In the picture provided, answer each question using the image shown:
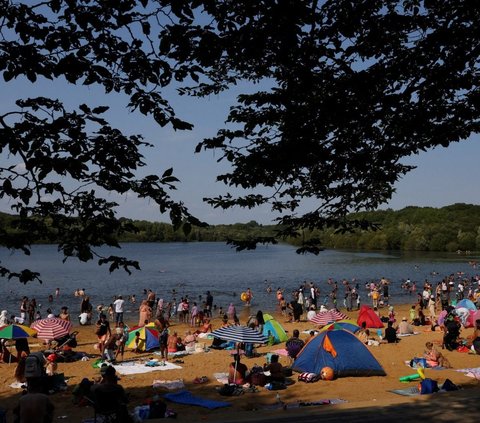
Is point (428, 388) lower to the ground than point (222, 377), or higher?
higher

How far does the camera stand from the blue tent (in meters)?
14.9

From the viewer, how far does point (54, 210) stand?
19.9 ft

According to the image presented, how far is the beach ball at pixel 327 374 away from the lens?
47.4 ft

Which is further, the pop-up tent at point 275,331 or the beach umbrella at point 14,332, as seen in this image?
the pop-up tent at point 275,331

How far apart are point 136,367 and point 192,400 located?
4.11 metres

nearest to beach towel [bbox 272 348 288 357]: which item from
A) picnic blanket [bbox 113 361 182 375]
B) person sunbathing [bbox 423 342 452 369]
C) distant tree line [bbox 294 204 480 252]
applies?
picnic blanket [bbox 113 361 182 375]

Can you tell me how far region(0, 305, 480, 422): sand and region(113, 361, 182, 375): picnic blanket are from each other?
0.80 ft

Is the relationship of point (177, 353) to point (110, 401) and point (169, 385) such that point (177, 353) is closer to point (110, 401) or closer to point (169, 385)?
point (169, 385)

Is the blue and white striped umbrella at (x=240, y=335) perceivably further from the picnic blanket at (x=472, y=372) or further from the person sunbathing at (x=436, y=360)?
the picnic blanket at (x=472, y=372)

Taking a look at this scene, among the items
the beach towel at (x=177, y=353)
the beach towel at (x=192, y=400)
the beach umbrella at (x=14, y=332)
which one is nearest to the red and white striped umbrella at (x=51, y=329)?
the beach umbrella at (x=14, y=332)

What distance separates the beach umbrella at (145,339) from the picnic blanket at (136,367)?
1684 mm

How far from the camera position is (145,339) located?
60.7ft

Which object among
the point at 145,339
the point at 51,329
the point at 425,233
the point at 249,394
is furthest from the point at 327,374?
the point at 425,233

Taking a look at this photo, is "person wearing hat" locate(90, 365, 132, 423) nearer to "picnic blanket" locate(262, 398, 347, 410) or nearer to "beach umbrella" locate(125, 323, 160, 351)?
"picnic blanket" locate(262, 398, 347, 410)
